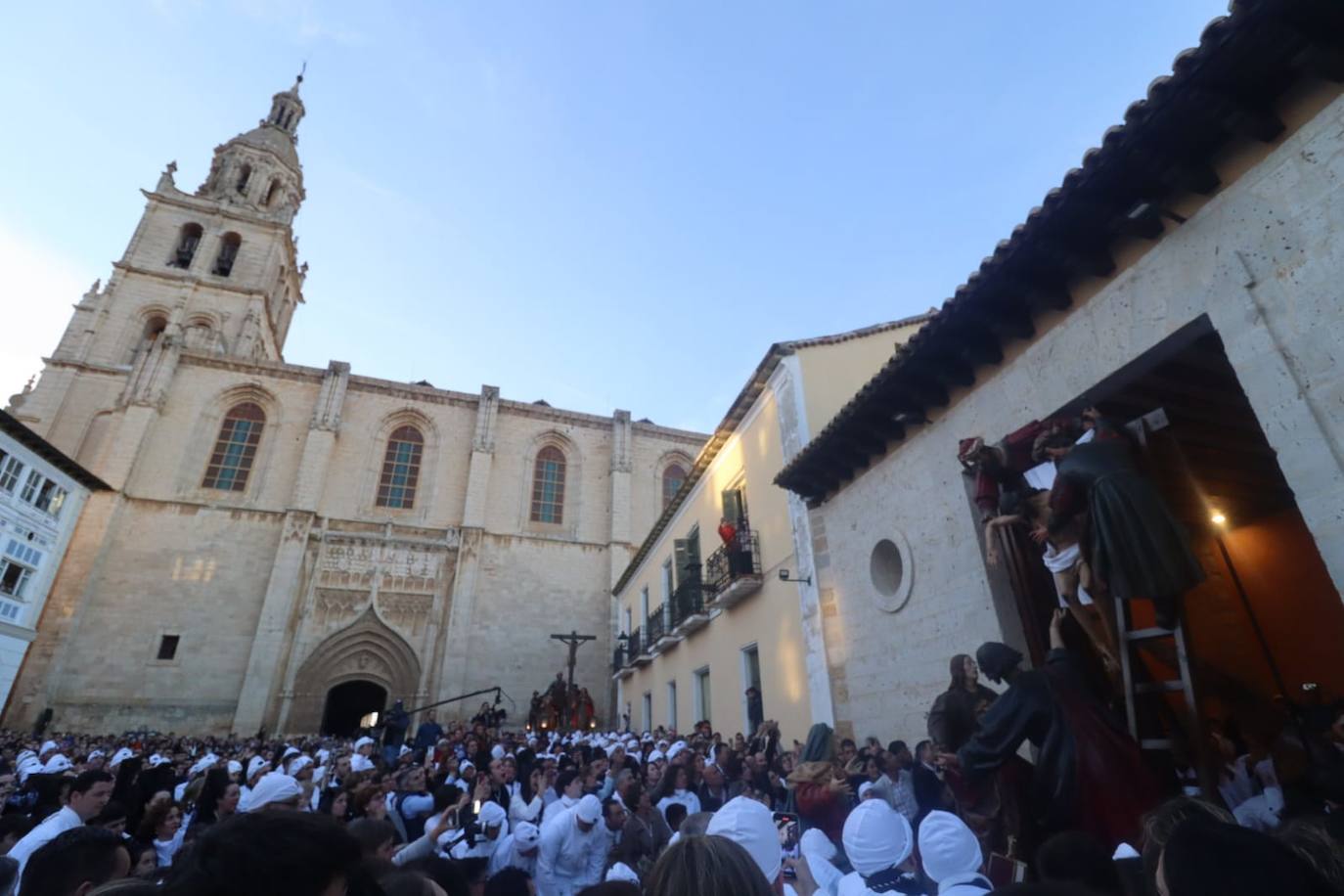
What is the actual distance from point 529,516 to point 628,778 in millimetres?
23735

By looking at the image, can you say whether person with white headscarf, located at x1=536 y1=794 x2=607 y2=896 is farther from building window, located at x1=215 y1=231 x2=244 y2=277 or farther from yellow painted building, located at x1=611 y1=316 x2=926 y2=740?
building window, located at x1=215 y1=231 x2=244 y2=277

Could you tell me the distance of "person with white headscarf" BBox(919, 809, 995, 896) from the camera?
2504 millimetres

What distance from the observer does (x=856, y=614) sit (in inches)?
334

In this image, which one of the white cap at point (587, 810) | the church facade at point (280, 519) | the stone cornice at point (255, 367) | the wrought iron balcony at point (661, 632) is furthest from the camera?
the stone cornice at point (255, 367)

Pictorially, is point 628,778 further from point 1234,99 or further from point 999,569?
point 1234,99

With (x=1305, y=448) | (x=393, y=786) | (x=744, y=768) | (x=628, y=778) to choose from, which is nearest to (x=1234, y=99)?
(x=1305, y=448)

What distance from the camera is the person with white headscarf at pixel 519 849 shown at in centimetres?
457

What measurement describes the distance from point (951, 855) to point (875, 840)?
11.3 inches

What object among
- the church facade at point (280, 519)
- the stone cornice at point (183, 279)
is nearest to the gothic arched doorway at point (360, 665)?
the church facade at point (280, 519)

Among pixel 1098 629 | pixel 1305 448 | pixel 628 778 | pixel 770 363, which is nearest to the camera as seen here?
pixel 1305 448

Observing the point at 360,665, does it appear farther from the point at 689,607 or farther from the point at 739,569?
the point at 739,569

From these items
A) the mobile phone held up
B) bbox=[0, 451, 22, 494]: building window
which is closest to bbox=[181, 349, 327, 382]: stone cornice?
bbox=[0, 451, 22, 494]: building window

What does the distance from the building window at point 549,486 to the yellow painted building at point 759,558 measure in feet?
42.9

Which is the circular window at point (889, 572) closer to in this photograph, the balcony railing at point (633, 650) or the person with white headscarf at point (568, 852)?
the person with white headscarf at point (568, 852)
